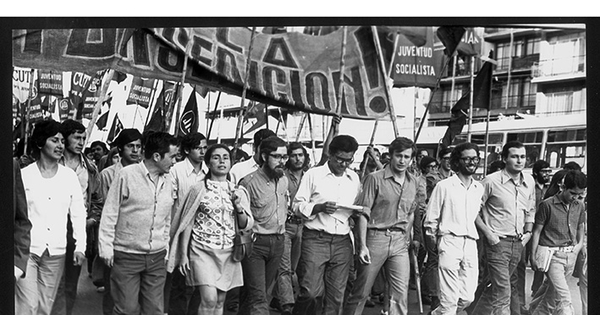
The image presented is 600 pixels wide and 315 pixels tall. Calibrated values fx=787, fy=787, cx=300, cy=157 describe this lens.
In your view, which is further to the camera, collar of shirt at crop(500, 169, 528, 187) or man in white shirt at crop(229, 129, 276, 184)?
collar of shirt at crop(500, 169, 528, 187)

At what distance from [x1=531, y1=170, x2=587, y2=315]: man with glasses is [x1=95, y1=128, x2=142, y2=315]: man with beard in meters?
2.85

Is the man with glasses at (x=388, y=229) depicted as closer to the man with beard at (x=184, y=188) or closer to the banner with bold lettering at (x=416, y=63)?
the banner with bold lettering at (x=416, y=63)

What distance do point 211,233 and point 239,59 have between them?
1222 mm

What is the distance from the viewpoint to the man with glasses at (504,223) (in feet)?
18.1

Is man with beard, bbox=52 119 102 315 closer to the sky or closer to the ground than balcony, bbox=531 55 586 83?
closer to the ground

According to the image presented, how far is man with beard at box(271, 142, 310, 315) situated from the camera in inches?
212

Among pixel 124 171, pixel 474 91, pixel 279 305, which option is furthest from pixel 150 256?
pixel 474 91

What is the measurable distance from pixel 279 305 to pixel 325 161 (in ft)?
3.50

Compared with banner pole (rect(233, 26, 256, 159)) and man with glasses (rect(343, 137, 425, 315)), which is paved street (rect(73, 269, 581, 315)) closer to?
man with glasses (rect(343, 137, 425, 315))

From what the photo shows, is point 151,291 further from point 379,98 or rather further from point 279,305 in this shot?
point 379,98

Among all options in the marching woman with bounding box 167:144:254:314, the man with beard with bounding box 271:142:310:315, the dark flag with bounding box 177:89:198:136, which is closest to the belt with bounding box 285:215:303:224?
the man with beard with bounding box 271:142:310:315

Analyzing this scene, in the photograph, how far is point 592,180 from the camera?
544 centimetres

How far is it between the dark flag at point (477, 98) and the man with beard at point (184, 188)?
1710mm

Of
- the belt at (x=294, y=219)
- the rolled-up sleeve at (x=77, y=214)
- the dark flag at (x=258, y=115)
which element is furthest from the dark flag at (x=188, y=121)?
the belt at (x=294, y=219)
